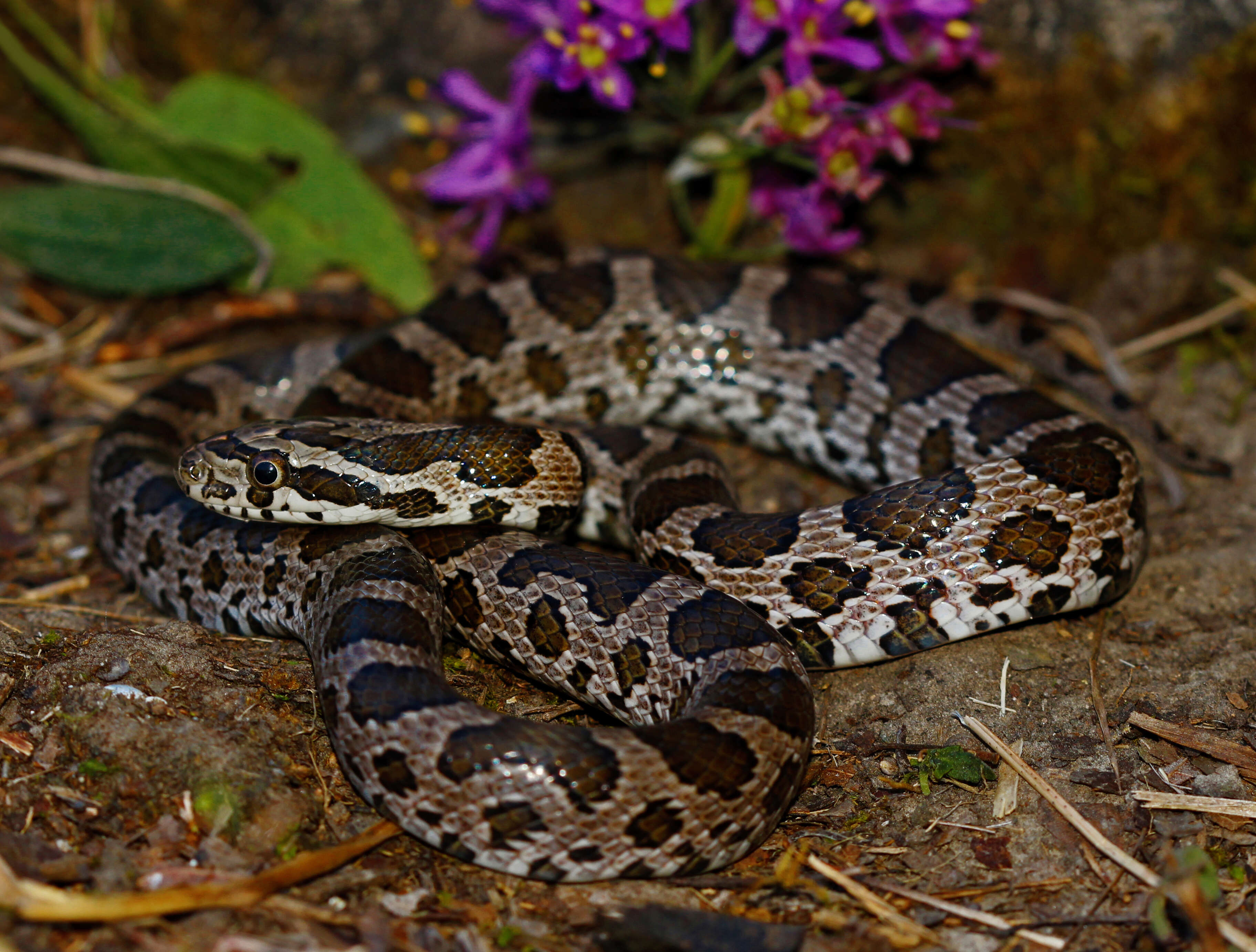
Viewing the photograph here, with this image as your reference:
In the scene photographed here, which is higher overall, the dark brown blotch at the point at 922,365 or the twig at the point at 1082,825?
the dark brown blotch at the point at 922,365

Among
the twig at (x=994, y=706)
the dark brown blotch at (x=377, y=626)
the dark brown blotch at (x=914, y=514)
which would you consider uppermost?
the dark brown blotch at (x=914, y=514)

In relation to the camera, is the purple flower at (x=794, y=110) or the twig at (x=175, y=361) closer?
the purple flower at (x=794, y=110)

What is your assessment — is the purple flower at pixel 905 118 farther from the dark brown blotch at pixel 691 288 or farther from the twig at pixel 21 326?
the twig at pixel 21 326

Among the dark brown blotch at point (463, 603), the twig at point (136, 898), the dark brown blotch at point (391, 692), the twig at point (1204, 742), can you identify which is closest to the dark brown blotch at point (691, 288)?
the dark brown blotch at point (463, 603)

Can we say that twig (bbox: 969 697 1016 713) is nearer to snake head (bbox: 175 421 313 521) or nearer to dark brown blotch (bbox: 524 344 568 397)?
dark brown blotch (bbox: 524 344 568 397)

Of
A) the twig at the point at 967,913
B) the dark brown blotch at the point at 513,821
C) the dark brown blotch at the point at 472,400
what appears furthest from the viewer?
the dark brown blotch at the point at 472,400

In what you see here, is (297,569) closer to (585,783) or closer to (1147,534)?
(585,783)
